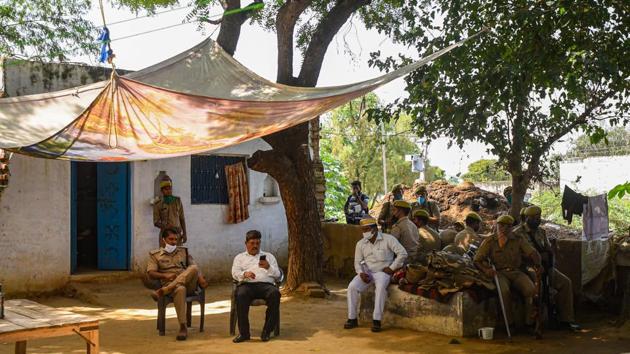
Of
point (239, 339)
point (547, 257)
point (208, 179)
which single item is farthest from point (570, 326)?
point (208, 179)

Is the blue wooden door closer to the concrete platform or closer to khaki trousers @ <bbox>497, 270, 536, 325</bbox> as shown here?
the concrete platform

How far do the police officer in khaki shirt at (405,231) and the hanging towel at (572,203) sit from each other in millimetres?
1836

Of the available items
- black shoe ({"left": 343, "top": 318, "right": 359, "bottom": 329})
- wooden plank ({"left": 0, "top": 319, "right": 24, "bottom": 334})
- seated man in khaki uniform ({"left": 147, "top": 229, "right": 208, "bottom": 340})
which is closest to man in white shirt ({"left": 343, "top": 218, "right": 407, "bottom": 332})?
black shoe ({"left": 343, "top": 318, "right": 359, "bottom": 329})

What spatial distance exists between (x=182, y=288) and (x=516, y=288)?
3.49 metres

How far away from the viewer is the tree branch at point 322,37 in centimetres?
988

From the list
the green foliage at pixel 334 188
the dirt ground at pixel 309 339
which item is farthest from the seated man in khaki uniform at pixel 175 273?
the green foliage at pixel 334 188

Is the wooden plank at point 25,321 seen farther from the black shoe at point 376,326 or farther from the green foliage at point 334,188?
the green foliage at point 334,188

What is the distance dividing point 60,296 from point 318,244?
3.95 m

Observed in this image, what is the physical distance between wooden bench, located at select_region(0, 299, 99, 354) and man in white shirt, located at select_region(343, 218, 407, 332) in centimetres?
341

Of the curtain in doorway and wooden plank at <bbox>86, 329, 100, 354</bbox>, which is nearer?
wooden plank at <bbox>86, 329, 100, 354</bbox>

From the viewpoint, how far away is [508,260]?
7629 millimetres

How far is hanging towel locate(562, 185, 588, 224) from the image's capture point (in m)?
8.70

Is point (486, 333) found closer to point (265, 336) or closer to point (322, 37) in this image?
point (265, 336)

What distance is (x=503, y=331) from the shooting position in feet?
25.0
